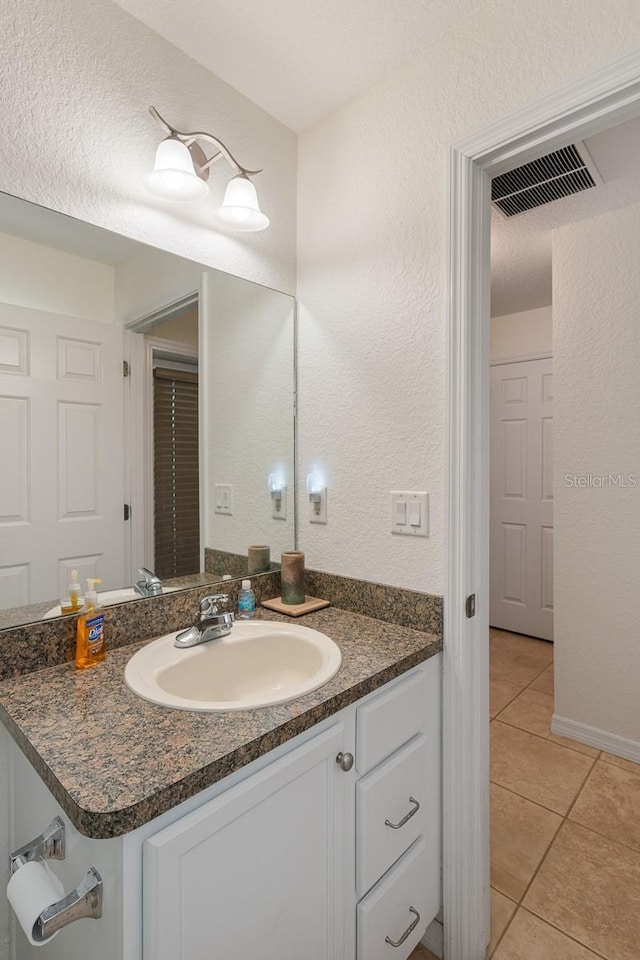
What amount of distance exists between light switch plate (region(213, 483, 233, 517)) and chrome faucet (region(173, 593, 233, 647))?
1.01 feet

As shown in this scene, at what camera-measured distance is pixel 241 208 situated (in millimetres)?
1393

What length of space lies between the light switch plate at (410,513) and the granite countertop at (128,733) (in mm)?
338

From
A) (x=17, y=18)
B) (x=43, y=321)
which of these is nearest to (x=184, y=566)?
(x=43, y=321)

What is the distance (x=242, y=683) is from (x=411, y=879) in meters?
0.62

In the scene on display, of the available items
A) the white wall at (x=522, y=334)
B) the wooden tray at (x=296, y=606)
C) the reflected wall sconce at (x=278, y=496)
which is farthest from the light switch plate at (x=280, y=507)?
the white wall at (x=522, y=334)

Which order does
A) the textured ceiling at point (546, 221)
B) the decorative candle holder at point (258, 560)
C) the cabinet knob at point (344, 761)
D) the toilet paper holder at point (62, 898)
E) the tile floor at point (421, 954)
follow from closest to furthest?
the toilet paper holder at point (62, 898), the cabinet knob at point (344, 761), the tile floor at point (421, 954), the decorative candle holder at point (258, 560), the textured ceiling at point (546, 221)

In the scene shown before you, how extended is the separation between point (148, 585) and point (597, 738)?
7.08 feet

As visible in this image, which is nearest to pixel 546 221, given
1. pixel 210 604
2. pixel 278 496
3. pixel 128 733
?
pixel 278 496

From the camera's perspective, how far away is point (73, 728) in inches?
32.8

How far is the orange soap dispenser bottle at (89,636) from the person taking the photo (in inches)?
42.5

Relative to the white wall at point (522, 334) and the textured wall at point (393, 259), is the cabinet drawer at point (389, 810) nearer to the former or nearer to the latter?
the textured wall at point (393, 259)

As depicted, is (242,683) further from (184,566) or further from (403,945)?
(403,945)

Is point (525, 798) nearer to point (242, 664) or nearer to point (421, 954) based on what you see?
point (421, 954)

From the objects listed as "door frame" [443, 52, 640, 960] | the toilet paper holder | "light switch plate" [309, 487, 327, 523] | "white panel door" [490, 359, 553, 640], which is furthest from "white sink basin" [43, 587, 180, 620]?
"white panel door" [490, 359, 553, 640]
